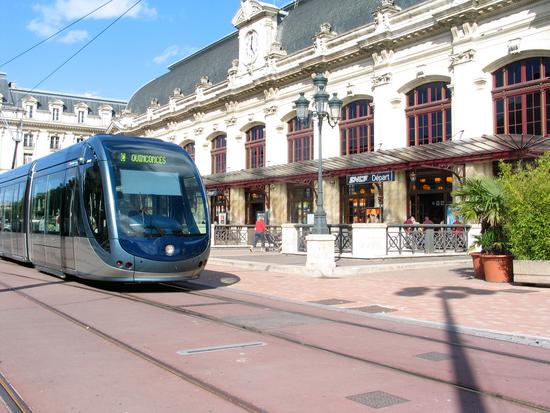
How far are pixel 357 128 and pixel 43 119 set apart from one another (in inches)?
2167

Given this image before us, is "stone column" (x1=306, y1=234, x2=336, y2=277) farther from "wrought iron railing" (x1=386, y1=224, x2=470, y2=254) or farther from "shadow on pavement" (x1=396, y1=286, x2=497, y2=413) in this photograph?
"wrought iron railing" (x1=386, y1=224, x2=470, y2=254)

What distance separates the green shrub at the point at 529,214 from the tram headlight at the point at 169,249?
833 cm

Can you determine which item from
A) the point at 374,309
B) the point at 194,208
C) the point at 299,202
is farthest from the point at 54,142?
the point at 374,309

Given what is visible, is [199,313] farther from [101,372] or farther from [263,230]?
[263,230]

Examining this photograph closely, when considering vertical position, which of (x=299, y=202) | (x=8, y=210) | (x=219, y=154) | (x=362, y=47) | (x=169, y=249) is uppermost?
(x=362, y=47)

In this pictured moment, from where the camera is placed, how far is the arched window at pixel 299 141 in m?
37.9

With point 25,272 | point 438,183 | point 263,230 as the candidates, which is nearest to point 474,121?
point 438,183

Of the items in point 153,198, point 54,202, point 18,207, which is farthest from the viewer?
point 18,207

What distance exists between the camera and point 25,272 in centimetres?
1767

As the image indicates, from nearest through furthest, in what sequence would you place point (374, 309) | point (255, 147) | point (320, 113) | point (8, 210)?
point (374, 309)
point (320, 113)
point (8, 210)
point (255, 147)

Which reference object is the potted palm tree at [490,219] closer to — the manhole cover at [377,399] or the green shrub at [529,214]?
the green shrub at [529,214]

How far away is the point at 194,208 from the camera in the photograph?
12.7m

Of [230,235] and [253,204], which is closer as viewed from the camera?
[230,235]

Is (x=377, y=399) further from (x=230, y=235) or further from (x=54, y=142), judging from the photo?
(x=54, y=142)
